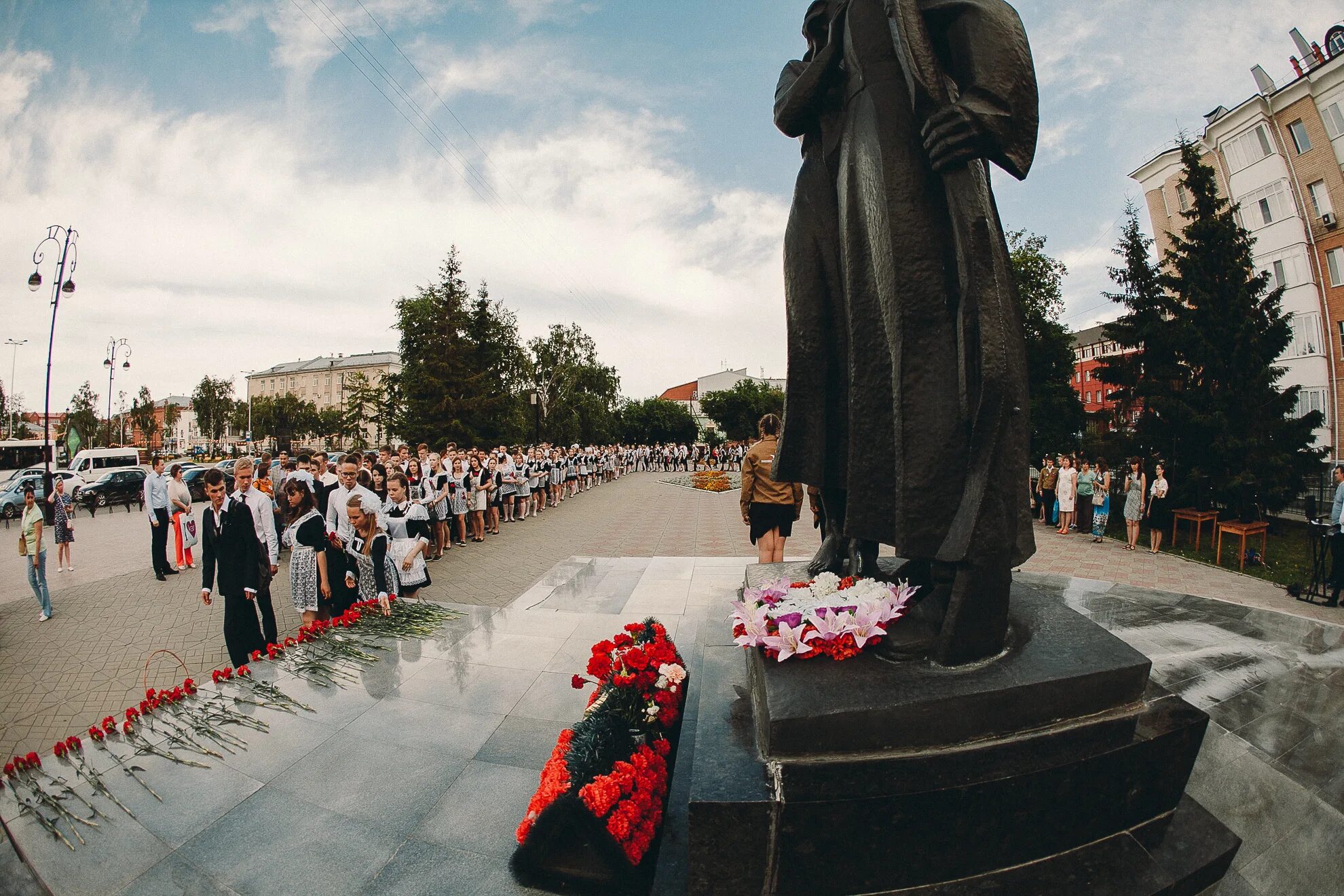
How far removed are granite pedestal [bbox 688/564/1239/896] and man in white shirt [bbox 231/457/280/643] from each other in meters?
5.31

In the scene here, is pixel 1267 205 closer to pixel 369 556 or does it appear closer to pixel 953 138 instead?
pixel 953 138

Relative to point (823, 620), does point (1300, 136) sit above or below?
above

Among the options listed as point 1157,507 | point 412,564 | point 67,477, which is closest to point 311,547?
point 412,564

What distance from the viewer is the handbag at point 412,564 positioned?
21.1 ft

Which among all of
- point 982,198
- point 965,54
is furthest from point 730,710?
point 965,54

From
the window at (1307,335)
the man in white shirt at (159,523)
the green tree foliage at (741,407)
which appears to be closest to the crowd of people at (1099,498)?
the man in white shirt at (159,523)

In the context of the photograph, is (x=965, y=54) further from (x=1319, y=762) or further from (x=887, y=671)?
(x=1319, y=762)

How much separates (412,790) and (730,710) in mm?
1479

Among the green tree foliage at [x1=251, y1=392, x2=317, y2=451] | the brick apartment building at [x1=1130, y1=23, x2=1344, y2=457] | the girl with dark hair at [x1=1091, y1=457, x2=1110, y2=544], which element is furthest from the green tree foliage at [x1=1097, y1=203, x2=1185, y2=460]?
the green tree foliage at [x1=251, y1=392, x2=317, y2=451]

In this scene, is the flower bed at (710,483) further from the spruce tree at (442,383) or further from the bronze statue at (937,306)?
the bronze statue at (937,306)

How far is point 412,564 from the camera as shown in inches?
259

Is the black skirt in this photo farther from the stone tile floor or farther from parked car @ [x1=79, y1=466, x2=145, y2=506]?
parked car @ [x1=79, y1=466, x2=145, y2=506]

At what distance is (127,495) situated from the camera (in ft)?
80.1

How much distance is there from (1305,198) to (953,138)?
36.7 metres
